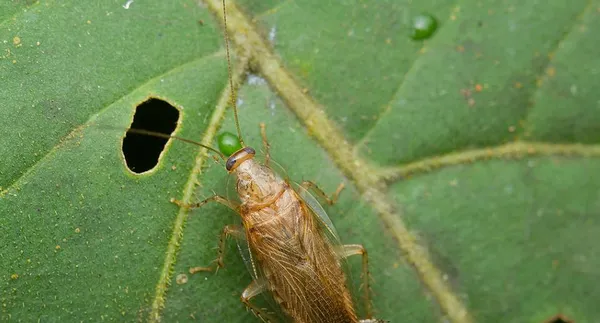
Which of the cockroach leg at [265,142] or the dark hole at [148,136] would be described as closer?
the dark hole at [148,136]

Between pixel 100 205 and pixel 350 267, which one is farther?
pixel 350 267

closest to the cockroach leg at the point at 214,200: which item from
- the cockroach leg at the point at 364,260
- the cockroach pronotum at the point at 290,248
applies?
the cockroach pronotum at the point at 290,248

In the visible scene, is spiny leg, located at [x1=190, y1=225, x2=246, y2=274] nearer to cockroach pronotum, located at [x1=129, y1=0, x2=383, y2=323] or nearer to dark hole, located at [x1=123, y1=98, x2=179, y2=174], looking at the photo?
cockroach pronotum, located at [x1=129, y1=0, x2=383, y2=323]

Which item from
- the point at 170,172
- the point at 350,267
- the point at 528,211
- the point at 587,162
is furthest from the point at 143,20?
the point at 587,162

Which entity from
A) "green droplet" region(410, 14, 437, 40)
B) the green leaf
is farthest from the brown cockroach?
"green droplet" region(410, 14, 437, 40)

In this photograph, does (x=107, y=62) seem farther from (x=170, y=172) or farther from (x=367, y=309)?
(x=367, y=309)

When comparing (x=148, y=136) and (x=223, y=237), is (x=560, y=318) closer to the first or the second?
(x=223, y=237)

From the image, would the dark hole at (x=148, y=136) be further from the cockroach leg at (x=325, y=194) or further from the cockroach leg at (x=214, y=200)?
the cockroach leg at (x=325, y=194)

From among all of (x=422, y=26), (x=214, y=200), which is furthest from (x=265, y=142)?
(x=422, y=26)
